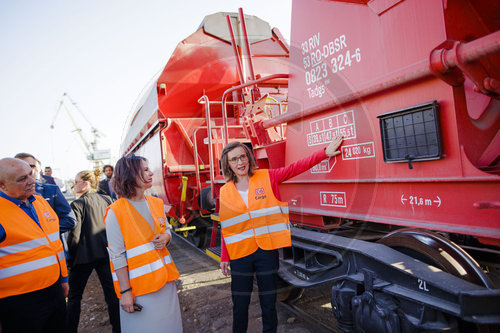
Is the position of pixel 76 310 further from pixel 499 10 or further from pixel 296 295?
pixel 499 10

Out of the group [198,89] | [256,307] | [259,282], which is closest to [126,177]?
[259,282]

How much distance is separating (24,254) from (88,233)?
1.06 metres

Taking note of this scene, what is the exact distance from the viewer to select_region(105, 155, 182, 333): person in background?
5.97 ft

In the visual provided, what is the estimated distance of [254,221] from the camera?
7.39 feet

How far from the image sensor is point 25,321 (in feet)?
6.40

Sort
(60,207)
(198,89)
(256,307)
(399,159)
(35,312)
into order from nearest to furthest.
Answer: (399,159) → (35,312) → (60,207) → (256,307) → (198,89)

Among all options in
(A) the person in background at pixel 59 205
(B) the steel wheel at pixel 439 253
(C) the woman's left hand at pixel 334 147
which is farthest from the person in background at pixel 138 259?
(B) the steel wheel at pixel 439 253

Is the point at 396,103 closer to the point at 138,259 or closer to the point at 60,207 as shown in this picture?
the point at 138,259

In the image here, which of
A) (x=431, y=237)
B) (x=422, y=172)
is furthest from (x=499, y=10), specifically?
(x=431, y=237)

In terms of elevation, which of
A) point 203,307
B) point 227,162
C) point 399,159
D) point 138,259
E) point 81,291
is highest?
point 227,162

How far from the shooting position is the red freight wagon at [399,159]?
1.61 m

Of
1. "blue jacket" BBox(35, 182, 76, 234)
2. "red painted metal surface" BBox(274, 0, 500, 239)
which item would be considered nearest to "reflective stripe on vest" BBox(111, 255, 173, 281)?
"blue jacket" BBox(35, 182, 76, 234)

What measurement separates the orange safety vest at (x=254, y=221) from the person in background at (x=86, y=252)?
1.46 metres

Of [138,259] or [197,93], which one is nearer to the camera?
[138,259]
